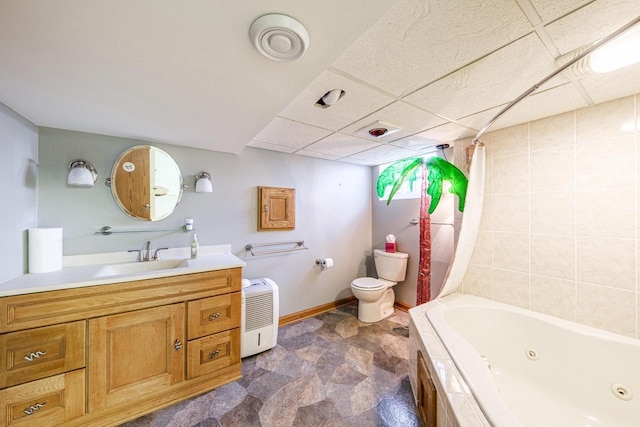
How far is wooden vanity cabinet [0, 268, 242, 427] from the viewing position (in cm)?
113

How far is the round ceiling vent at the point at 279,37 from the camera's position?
2.40 feet

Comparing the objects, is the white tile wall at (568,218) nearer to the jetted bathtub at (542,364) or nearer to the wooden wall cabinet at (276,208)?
the jetted bathtub at (542,364)

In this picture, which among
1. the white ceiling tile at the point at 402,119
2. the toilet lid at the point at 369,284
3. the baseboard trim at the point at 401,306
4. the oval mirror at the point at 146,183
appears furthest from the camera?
the baseboard trim at the point at 401,306

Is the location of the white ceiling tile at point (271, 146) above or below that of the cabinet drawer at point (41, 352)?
above

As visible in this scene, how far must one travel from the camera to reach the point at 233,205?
2.24 m

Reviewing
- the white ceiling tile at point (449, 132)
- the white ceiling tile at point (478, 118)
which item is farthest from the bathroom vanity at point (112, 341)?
the white ceiling tile at point (478, 118)

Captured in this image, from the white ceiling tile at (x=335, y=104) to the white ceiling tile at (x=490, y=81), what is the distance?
0.24 m

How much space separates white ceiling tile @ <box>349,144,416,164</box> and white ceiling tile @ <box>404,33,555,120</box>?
903mm

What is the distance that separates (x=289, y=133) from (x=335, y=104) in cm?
64

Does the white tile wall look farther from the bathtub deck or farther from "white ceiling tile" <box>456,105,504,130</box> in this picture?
the bathtub deck

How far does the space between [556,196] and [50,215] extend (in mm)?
3657

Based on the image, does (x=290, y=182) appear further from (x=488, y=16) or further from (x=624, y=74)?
(x=624, y=74)

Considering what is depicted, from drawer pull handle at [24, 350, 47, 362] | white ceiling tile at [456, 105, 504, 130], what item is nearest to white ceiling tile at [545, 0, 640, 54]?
white ceiling tile at [456, 105, 504, 130]

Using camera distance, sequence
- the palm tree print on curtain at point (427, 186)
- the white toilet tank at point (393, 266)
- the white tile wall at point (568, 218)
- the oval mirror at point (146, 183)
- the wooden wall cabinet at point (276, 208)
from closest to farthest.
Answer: the white tile wall at point (568, 218), the oval mirror at point (146, 183), the palm tree print on curtain at point (427, 186), the wooden wall cabinet at point (276, 208), the white toilet tank at point (393, 266)
